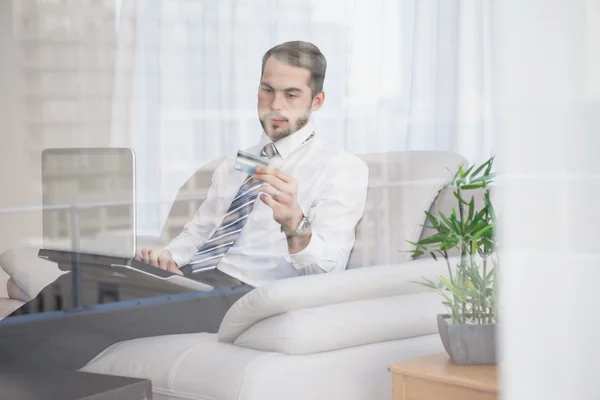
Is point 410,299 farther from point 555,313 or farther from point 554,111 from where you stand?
point 554,111

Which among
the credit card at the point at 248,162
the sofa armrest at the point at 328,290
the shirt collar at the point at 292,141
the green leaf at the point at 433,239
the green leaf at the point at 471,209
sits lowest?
the sofa armrest at the point at 328,290

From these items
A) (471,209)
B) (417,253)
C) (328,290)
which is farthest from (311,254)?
(471,209)

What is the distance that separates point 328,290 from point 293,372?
145mm

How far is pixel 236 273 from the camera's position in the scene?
5.24ft

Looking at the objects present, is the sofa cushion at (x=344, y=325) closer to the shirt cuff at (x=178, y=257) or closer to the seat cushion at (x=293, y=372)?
the seat cushion at (x=293, y=372)

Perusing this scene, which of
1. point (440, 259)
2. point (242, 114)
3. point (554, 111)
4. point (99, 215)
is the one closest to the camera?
point (554, 111)

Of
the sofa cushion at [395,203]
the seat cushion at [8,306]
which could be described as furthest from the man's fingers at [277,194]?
the seat cushion at [8,306]

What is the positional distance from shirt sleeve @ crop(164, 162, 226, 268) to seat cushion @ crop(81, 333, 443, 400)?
16 cm

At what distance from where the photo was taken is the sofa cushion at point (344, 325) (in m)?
1.53

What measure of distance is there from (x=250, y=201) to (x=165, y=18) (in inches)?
14.7

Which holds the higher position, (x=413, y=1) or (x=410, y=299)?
(x=413, y=1)

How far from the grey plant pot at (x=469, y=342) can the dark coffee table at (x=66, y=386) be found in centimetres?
51

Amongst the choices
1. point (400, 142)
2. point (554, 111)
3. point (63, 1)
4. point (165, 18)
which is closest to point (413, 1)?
point (400, 142)

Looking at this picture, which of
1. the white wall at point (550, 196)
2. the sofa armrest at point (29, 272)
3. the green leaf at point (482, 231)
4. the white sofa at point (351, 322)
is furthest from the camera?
the sofa armrest at point (29, 272)
